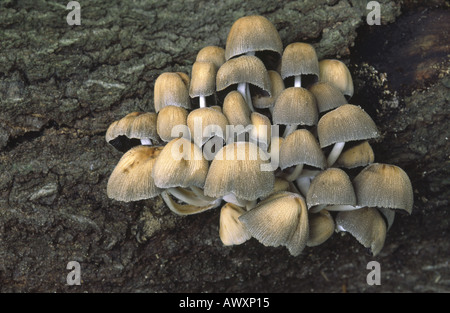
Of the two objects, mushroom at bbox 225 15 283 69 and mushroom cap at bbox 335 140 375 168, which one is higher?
mushroom at bbox 225 15 283 69

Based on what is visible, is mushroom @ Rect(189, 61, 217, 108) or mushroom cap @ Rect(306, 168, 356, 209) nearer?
mushroom cap @ Rect(306, 168, 356, 209)

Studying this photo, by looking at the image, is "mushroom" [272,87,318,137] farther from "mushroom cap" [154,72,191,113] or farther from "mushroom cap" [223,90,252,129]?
"mushroom cap" [154,72,191,113]

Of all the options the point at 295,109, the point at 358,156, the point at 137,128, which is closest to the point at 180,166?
the point at 137,128

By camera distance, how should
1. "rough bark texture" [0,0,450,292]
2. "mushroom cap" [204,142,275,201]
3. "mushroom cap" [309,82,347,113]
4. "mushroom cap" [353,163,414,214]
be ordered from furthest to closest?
"rough bark texture" [0,0,450,292], "mushroom cap" [309,82,347,113], "mushroom cap" [353,163,414,214], "mushroom cap" [204,142,275,201]

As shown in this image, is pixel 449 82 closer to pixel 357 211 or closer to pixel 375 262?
pixel 357 211

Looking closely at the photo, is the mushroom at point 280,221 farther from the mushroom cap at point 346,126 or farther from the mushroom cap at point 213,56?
the mushroom cap at point 213,56

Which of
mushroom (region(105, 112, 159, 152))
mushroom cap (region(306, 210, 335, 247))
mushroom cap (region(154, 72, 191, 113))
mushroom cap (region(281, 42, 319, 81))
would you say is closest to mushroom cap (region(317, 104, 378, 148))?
mushroom cap (region(281, 42, 319, 81))

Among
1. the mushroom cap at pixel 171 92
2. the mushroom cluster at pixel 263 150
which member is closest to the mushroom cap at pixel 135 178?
the mushroom cluster at pixel 263 150

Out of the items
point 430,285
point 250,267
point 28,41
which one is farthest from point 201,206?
point 430,285
